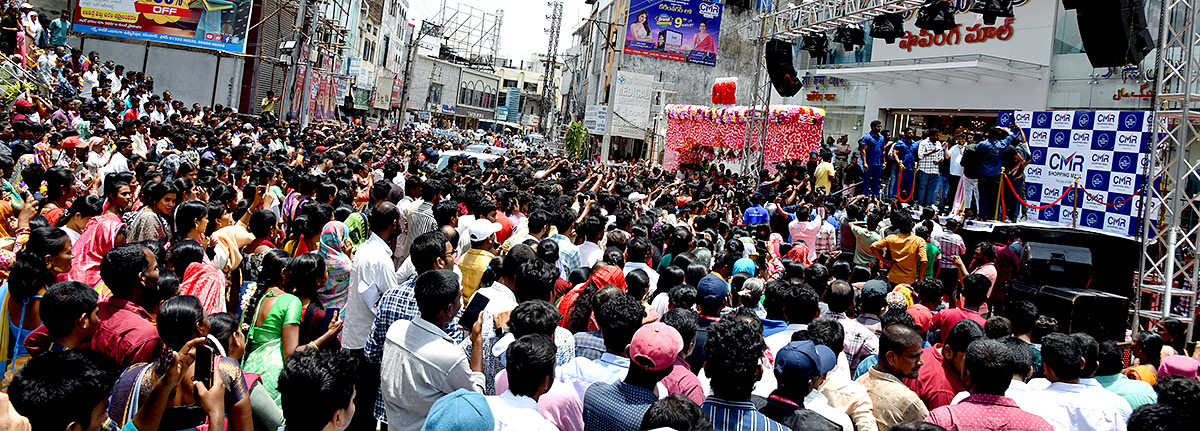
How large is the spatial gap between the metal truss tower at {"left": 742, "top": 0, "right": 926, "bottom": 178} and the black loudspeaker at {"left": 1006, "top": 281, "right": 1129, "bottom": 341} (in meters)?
6.91

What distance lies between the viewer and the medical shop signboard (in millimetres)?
24234

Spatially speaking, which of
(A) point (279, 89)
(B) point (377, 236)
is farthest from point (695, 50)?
(B) point (377, 236)

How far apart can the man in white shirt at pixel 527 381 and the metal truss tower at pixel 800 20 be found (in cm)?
1201

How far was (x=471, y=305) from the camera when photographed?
4.15 metres

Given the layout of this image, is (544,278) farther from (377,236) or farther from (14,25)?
(14,25)

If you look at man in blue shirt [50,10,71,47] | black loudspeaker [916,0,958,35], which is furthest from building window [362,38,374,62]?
black loudspeaker [916,0,958,35]

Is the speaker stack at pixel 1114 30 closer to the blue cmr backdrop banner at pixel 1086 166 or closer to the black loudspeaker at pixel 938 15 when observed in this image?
the black loudspeaker at pixel 938 15

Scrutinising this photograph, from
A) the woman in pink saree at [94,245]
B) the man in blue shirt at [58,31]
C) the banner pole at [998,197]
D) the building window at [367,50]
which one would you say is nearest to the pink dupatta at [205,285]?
the woman in pink saree at [94,245]

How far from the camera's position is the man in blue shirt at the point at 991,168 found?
12562 mm

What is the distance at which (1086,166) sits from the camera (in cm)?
1352

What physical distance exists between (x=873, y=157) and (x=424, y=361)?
13.5 meters

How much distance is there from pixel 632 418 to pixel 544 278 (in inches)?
55.2

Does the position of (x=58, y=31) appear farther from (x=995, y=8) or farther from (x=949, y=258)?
(x=949, y=258)

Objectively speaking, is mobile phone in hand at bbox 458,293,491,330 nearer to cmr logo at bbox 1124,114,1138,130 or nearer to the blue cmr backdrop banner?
the blue cmr backdrop banner
